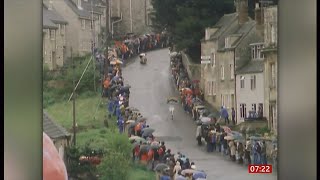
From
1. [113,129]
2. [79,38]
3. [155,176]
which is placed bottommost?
[155,176]

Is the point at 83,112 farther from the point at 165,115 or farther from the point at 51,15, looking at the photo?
the point at 51,15

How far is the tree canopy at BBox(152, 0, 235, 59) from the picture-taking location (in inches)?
199

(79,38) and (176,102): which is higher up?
(79,38)

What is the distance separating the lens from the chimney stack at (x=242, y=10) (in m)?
5.07

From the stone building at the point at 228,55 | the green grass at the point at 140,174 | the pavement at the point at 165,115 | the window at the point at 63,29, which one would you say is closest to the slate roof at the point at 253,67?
the stone building at the point at 228,55

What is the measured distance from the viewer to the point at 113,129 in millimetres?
5078

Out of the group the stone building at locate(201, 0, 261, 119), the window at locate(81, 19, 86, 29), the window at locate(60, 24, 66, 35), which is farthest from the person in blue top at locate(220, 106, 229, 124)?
the window at locate(60, 24, 66, 35)

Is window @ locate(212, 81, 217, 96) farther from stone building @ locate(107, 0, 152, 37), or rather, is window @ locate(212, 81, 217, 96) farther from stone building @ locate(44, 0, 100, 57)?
stone building @ locate(44, 0, 100, 57)

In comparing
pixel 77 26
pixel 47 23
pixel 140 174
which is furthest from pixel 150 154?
pixel 47 23

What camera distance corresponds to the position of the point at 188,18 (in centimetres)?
509

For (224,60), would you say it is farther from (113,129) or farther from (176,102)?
(113,129)
